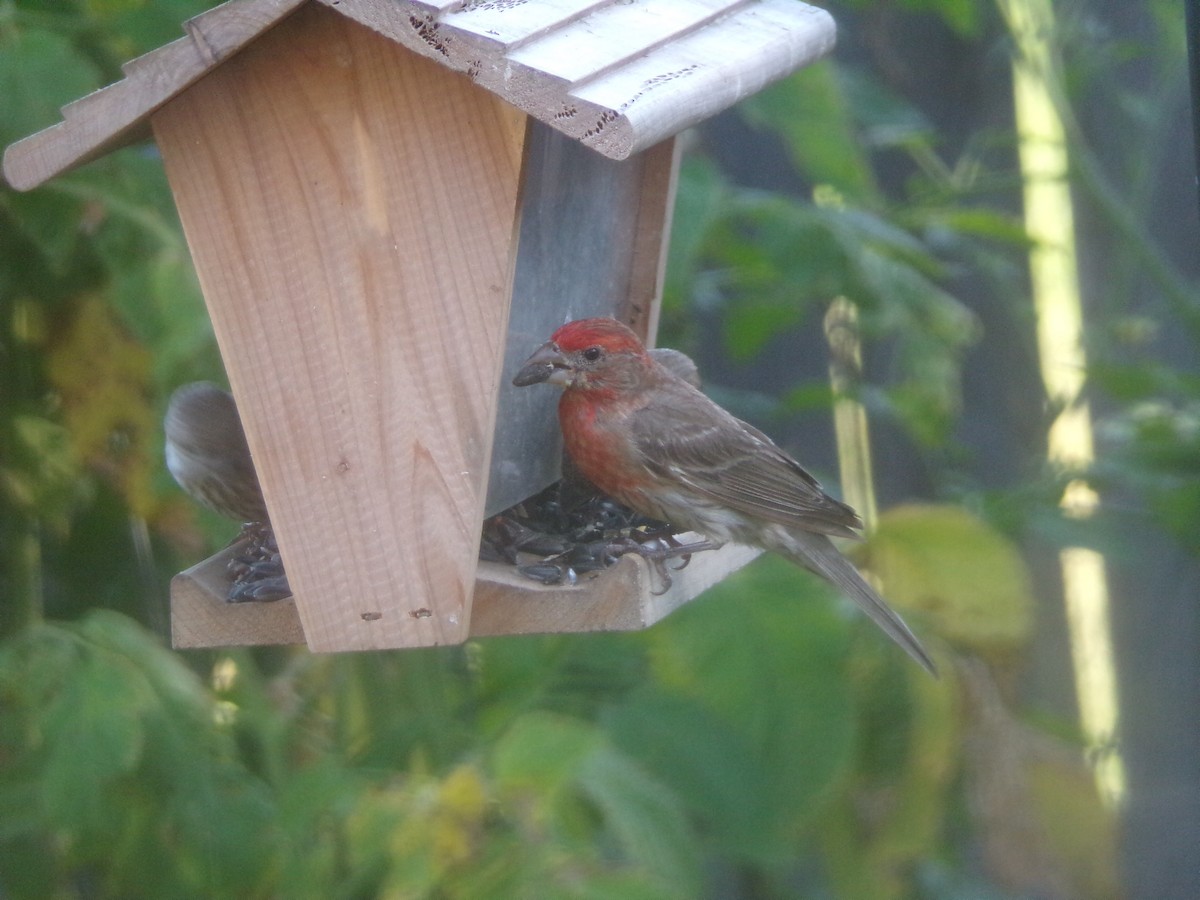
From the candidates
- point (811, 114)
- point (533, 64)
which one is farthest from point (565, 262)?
point (533, 64)

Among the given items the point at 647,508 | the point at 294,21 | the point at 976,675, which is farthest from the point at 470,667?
the point at 294,21

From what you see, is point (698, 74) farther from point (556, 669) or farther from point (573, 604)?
point (556, 669)

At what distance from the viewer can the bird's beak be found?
10.2 feet

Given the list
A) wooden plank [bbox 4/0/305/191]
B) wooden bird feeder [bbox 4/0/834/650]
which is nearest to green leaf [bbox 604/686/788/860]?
wooden bird feeder [bbox 4/0/834/650]

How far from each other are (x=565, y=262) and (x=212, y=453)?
857 millimetres

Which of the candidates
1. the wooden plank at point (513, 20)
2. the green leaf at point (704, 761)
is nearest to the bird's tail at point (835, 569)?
the green leaf at point (704, 761)

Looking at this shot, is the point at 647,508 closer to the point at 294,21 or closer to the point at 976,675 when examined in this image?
the point at 976,675

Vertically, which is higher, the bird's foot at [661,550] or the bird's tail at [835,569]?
the bird's foot at [661,550]

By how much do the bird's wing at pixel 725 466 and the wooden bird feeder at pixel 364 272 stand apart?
732 millimetres

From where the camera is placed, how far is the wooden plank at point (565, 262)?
3145 mm

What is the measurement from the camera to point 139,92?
8.25 ft

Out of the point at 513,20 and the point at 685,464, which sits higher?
the point at 513,20

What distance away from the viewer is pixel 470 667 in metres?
4.10

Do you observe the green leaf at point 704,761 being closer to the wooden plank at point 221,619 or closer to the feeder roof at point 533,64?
the wooden plank at point 221,619
